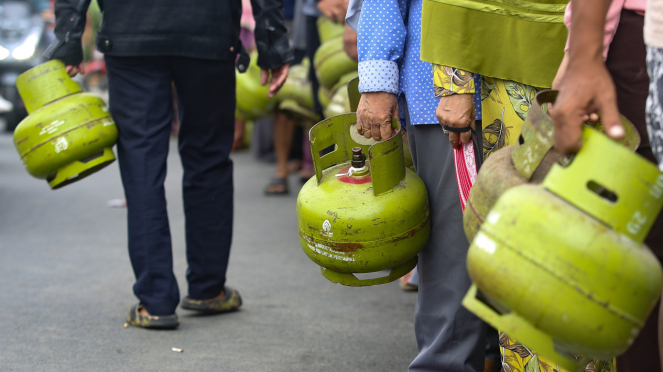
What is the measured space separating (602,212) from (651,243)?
56 centimetres

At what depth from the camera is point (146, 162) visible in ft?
9.59

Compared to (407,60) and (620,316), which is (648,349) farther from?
(407,60)

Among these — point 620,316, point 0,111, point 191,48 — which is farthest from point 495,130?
point 0,111

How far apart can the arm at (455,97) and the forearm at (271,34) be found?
53.1 inches

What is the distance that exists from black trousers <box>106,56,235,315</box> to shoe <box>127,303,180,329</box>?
0.03 m

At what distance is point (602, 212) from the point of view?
1.27 metres

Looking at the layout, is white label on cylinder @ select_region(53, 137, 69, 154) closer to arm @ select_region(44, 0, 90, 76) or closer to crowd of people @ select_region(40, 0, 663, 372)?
crowd of people @ select_region(40, 0, 663, 372)

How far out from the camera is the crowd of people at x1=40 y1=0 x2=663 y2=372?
5.57 feet

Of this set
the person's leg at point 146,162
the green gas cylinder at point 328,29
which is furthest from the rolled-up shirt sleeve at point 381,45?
the green gas cylinder at point 328,29

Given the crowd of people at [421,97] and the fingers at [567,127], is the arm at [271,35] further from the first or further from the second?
the fingers at [567,127]

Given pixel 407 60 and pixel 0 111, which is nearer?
pixel 407 60

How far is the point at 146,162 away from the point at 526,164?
72.7 inches

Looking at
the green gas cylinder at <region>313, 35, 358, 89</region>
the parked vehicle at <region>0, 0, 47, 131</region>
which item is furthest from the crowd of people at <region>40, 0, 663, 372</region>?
the parked vehicle at <region>0, 0, 47, 131</region>

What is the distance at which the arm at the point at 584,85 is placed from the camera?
52.6 inches
